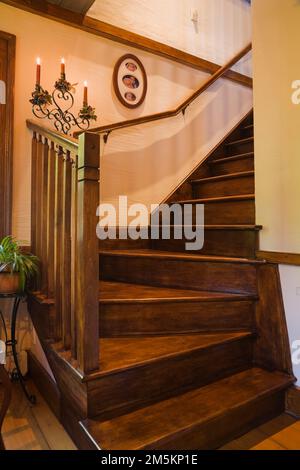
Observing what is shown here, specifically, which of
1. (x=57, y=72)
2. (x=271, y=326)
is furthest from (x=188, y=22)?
(x=271, y=326)

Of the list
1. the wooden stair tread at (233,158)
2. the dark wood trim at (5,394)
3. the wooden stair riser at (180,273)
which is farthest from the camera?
the wooden stair tread at (233,158)

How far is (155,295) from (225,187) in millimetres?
1365

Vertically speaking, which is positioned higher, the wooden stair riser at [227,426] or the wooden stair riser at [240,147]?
the wooden stair riser at [240,147]

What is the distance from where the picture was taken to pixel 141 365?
1339mm

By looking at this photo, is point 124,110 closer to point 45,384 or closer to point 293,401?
point 45,384

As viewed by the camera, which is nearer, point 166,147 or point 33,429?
point 33,429

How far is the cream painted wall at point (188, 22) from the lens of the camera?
2.71 m

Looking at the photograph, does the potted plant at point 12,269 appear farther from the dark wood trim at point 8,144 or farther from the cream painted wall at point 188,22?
the cream painted wall at point 188,22

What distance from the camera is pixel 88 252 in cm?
123

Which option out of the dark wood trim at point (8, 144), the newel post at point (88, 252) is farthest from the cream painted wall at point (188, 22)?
the newel post at point (88, 252)

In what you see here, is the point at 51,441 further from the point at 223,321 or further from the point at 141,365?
the point at 223,321

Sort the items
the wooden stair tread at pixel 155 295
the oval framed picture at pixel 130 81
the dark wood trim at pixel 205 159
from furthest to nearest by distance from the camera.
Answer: the dark wood trim at pixel 205 159, the oval framed picture at pixel 130 81, the wooden stair tread at pixel 155 295

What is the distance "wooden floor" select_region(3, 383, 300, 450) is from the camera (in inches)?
51.9

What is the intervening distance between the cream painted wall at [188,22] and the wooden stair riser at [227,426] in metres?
2.96
